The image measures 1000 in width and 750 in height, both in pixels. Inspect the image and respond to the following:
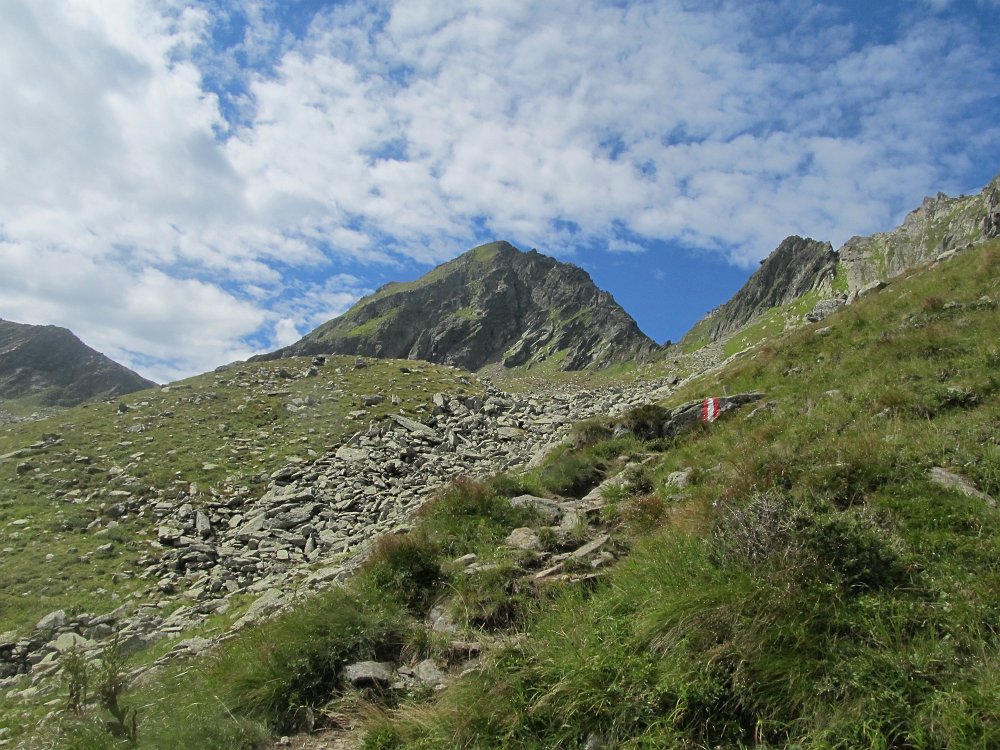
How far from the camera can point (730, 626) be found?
4598 millimetres

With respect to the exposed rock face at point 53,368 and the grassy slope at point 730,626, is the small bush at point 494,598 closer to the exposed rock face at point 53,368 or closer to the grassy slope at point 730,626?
the grassy slope at point 730,626

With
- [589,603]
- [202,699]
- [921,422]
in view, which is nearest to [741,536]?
[589,603]

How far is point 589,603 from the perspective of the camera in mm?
5891

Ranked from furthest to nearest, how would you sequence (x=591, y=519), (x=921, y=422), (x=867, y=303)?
(x=867, y=303) < (x=591, y=519) < (x=921, y=422)

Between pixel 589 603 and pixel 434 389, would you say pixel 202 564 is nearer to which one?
pixel 589 603

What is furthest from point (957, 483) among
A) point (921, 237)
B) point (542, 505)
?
point (921, 237)

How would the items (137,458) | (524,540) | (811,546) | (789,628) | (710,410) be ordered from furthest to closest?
(137,458) → (710,410) → (524,540) → (811,546) → (789,628)

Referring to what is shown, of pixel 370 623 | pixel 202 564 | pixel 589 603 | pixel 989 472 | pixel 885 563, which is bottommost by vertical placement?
pixel 202 564

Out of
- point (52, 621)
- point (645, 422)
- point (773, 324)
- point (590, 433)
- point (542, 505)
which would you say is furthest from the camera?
point (773, 324)

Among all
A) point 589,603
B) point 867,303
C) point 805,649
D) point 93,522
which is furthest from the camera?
point 867,303

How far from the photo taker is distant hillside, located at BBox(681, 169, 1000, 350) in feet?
235

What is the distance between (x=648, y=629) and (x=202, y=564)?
13.2m

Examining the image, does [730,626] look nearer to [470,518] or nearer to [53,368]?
A: [470,518]

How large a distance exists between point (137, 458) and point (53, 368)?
211 m
